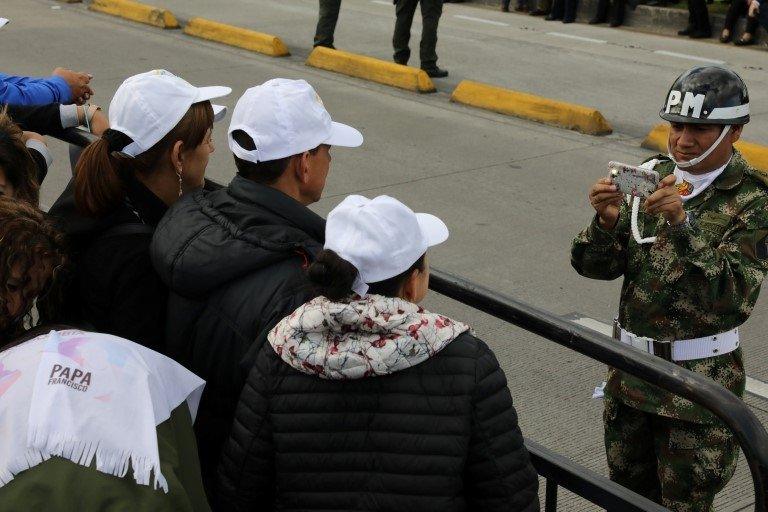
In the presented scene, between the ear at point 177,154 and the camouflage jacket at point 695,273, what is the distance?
134 centimetres

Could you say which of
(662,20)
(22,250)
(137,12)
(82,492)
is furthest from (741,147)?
(137,12)

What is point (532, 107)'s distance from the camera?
10.7 m

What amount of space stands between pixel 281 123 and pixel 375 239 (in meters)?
0.68

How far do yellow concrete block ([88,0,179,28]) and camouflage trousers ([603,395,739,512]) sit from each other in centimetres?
1330

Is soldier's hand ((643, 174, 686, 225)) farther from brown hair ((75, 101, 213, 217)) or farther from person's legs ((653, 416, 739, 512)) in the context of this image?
brown hair ((75, 101, 213, 217))

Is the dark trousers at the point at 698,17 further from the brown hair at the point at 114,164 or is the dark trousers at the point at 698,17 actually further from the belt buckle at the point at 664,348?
the brown hair at the point at 114,164

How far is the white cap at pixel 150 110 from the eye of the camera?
2.82 meters

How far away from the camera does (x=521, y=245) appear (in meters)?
7.13

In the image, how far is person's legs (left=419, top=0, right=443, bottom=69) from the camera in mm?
11945

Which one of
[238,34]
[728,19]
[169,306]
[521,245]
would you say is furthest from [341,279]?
[728,19]

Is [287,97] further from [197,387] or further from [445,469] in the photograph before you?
[445,469]

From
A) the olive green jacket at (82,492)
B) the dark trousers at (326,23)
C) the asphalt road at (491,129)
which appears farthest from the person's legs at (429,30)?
the olive green jacket at (82,492)

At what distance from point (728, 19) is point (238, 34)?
23.1ft

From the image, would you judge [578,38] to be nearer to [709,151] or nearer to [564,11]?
[564,11]
